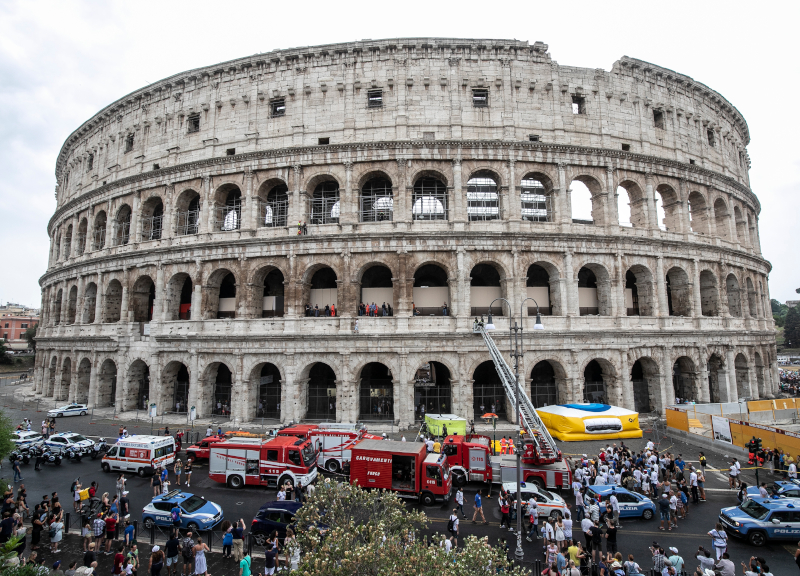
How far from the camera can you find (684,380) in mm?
30922

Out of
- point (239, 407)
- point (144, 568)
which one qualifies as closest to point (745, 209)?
point (239, 407)

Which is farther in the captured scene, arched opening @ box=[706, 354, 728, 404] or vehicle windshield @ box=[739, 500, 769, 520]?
arched opening @ box=[706, 354, 728, 404]

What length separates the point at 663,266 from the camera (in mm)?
30266

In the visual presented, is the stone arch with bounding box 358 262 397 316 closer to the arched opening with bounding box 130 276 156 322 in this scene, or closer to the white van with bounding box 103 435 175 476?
the white van with bounding box 103 435 175 476

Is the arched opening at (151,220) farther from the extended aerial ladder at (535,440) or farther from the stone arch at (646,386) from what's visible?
the stone arch at (646,386)

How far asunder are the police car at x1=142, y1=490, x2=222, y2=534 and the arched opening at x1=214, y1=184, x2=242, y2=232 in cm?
1997

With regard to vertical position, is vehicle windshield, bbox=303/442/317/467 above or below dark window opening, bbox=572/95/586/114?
below

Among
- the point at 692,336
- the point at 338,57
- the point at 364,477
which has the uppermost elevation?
the point at 338,57

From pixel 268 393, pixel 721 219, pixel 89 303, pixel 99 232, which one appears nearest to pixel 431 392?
pixel 268 393

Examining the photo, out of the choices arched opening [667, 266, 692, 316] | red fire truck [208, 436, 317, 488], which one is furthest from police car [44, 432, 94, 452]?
arched opening [667, 266, 692, 316]

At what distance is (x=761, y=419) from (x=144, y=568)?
1376 inches

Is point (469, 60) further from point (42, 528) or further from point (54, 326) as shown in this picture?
point (54, 326)

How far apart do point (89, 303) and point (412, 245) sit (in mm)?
29283

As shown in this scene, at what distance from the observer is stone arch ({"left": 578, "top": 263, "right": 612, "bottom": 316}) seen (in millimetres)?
29188
